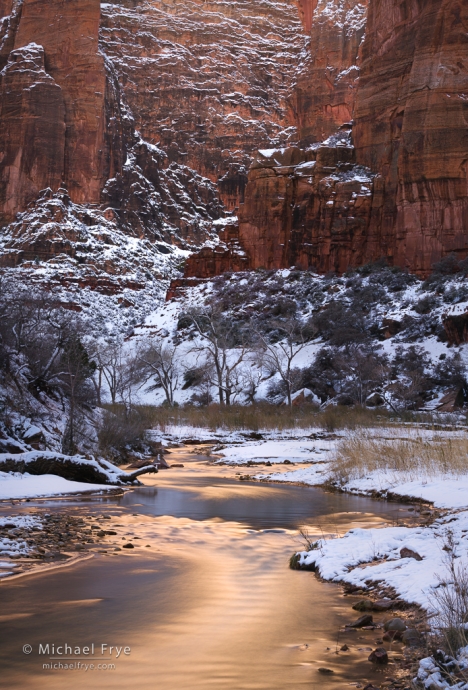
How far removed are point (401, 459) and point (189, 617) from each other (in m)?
9.22

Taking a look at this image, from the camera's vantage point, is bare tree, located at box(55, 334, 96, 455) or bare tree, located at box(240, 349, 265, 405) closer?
bare tree, located at box(55, 334, 96, 455)

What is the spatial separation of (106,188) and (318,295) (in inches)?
2856

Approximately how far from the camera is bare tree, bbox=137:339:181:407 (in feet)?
157

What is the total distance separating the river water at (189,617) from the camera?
14.4 ft

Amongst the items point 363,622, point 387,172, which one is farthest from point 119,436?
point 387,172

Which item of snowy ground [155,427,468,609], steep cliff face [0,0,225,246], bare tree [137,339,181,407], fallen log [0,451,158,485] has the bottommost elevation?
snowy ground [155,427,468,609]

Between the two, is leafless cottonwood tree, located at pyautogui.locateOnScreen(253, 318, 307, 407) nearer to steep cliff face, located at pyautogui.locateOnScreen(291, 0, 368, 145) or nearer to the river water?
the river water

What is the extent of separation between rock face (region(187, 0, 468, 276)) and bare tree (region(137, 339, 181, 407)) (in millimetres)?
16626

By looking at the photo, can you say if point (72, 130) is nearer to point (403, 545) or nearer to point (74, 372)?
point (74, 372)

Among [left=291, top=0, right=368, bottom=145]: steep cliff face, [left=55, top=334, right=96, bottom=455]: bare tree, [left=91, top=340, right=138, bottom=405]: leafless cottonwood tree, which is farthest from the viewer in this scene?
[left=291, top=0, right=368, bottom=145]: steep cliff face

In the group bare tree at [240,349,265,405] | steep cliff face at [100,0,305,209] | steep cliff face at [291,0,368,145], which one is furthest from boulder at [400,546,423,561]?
steep cliff face at [100,0,305,209]

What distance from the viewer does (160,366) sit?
51875 millimetres

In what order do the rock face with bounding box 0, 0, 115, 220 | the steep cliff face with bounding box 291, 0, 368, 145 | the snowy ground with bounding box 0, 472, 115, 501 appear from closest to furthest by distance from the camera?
the snowy ground with bounding box 0, 472, 115, 501
the rock face with bounding box 0, 0, 115, 220
the steep cliff face with bounding box 291, 0, 368, 145

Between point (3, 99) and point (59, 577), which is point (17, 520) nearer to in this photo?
point (59, 577)
